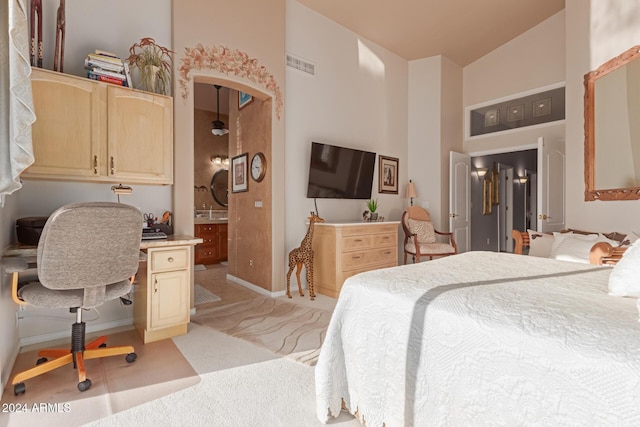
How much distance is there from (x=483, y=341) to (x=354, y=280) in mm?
662

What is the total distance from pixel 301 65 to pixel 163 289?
3.32 metres

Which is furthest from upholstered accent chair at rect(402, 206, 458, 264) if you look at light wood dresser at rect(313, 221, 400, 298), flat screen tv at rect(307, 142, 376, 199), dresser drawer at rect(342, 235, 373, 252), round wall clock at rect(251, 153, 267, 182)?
round wall clock at rect(251, 153, 267, 182)

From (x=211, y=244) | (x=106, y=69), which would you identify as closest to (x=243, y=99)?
(x=106, y=69)

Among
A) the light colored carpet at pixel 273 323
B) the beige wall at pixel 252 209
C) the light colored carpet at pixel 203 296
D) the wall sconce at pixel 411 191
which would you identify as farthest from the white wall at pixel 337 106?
the light colored carpet at pixel 203 296

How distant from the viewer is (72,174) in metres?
2.34

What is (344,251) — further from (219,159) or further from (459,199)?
(219,159)

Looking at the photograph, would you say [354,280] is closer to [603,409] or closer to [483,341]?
[483,341]

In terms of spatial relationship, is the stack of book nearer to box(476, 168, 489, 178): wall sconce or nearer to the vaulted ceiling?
the vaulted ceiling

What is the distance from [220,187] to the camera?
7098mm

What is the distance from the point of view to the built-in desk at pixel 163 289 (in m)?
2.52

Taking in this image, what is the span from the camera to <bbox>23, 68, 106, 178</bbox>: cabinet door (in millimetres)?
2211

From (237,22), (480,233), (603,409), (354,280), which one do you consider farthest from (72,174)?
(480,233)

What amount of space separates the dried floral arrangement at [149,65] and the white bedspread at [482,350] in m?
2.49

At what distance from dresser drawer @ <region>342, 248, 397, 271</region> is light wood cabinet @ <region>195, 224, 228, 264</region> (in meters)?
3.27
